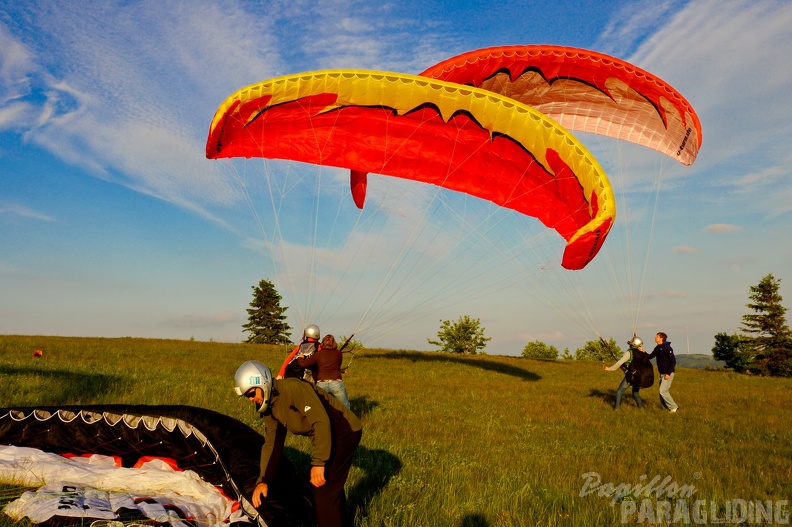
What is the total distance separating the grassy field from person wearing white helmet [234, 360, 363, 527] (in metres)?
0.97

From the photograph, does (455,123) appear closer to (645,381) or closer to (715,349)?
(645,381)

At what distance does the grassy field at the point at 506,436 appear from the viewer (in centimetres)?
516

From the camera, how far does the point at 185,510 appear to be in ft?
14.5

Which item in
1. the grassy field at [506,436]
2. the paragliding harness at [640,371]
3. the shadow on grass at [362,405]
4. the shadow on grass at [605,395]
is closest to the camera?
the grassy field at [506,436]

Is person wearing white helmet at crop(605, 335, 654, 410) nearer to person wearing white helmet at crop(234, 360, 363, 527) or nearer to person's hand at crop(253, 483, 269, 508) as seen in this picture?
person wearing white helmet at crop(234, 360, 363, 527)

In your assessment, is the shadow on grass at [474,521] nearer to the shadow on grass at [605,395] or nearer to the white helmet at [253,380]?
the white helmet at [253,380]

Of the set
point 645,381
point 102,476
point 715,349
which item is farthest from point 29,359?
point 715,349

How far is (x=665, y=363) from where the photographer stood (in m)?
12.2

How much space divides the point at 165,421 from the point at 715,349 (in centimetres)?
6849

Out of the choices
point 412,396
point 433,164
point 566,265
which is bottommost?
point 412,396

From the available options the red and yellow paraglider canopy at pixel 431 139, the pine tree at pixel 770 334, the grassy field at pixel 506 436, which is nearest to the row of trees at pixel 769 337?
the pine tree at pixel 770 334

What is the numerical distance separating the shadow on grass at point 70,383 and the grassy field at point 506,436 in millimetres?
41

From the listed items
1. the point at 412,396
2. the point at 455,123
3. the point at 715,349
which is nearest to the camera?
the point at 455,123

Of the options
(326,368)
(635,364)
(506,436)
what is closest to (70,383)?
(326,368)
